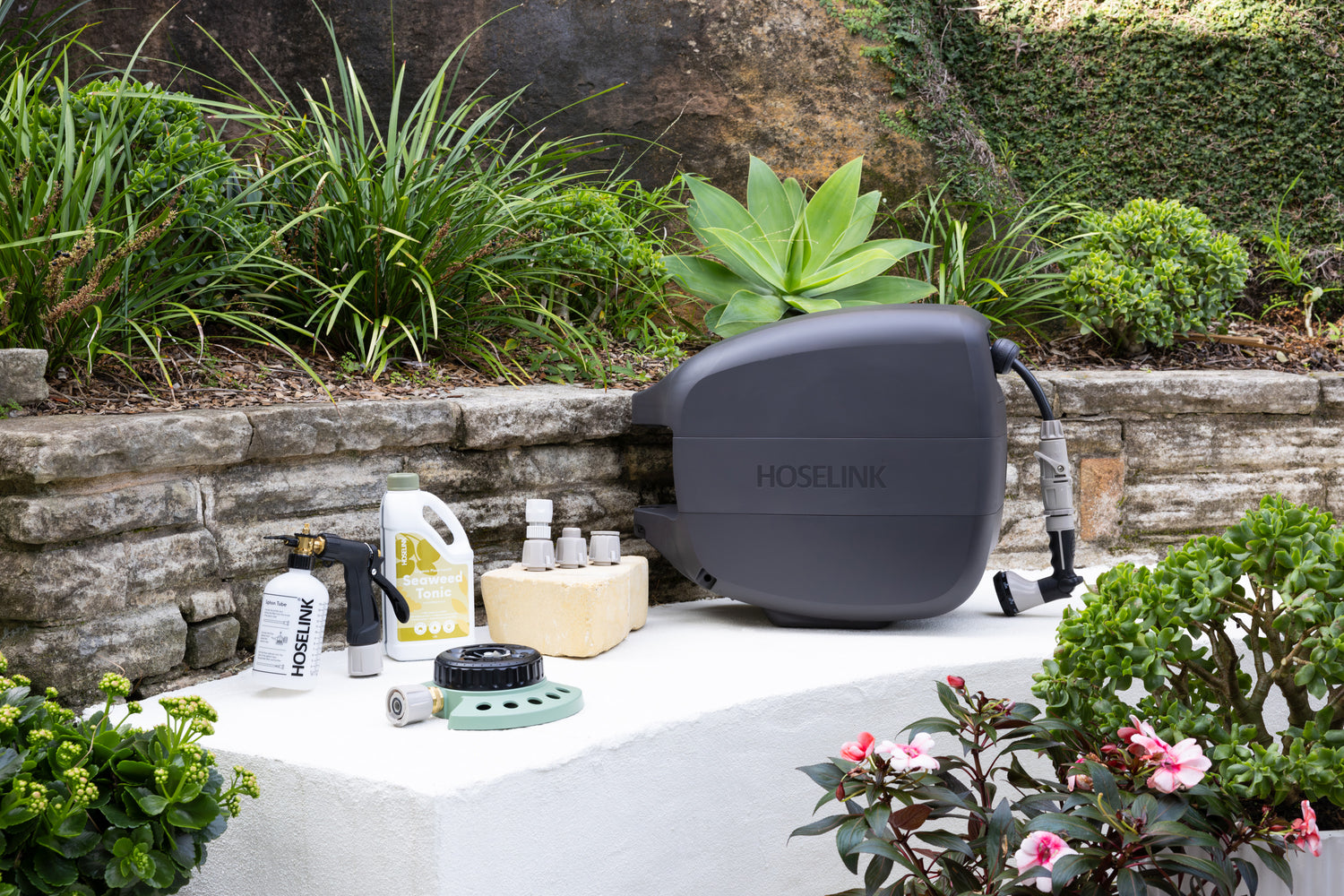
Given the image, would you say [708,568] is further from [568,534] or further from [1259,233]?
[1259,233]

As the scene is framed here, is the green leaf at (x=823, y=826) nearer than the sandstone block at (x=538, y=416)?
Yes

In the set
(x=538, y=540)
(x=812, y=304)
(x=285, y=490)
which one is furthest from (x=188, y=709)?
(x=812, y=304)


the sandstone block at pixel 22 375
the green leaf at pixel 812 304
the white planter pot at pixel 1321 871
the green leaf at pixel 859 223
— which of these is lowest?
the white planter pot at pixel 1321 871

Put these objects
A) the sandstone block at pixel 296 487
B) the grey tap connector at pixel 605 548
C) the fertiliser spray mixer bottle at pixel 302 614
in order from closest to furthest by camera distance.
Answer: the fertiliser spray mixer bottle at pixel 302 614 < the sandstone block at pixel 296 487 < the grey tap connector at pixel 605 548

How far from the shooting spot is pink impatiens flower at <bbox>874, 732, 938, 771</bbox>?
124cm

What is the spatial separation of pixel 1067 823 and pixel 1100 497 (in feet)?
5.41

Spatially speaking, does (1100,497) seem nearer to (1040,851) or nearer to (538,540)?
(538,540)

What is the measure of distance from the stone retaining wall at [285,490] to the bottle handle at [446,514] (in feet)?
0.46

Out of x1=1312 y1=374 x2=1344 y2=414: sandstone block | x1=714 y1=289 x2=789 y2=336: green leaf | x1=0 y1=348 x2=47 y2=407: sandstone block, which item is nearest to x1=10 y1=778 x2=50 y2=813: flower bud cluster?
x1=0 y1=348 x2=47 y2=407: sandstone block

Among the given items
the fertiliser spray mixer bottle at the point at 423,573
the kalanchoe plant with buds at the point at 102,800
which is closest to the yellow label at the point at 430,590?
the fertiliser spray mixer bottle at the point at 423,573

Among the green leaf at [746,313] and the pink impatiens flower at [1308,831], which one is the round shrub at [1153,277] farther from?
the pink impatiens flower at [1308,831]

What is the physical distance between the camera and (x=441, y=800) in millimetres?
1197

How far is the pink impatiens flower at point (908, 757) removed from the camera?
4.07ft

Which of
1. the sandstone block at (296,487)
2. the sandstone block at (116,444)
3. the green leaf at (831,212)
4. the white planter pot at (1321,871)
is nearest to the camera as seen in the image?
the white planter pot at (1321,871)
